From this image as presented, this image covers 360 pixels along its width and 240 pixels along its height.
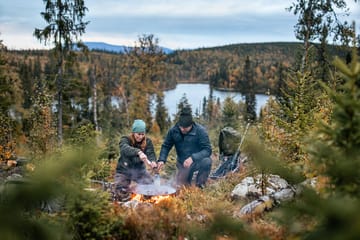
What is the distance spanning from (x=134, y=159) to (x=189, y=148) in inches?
45.5

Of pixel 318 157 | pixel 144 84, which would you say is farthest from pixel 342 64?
pixel 144 84

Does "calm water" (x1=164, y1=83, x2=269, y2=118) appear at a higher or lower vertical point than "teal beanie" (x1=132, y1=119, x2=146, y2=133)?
lower

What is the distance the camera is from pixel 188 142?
6961 millimetres

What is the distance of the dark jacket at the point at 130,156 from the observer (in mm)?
6180

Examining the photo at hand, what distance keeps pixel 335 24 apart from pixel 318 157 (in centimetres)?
1134

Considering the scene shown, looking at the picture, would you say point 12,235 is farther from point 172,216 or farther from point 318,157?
point 172,216

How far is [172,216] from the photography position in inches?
140

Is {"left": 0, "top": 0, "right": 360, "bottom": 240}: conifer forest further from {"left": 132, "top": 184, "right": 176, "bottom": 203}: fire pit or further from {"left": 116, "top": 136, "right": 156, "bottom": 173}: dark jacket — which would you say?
{"left": 116, "top": 136, "right": 156, "bottom": 173}: dark jacket

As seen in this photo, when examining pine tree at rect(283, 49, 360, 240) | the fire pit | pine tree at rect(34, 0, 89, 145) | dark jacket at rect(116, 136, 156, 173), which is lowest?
the fire pit

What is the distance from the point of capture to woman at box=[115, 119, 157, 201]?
616 cm

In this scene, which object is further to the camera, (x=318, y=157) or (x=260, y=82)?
(x=260, y=82)

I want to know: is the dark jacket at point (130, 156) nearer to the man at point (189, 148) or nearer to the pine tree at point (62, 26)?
the man at point (189, 148)

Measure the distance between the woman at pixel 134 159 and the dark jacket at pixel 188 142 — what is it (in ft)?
1.55

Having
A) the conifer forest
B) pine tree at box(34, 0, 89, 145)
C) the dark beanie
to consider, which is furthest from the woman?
pine tree at box(34, 0, 89, 145)
